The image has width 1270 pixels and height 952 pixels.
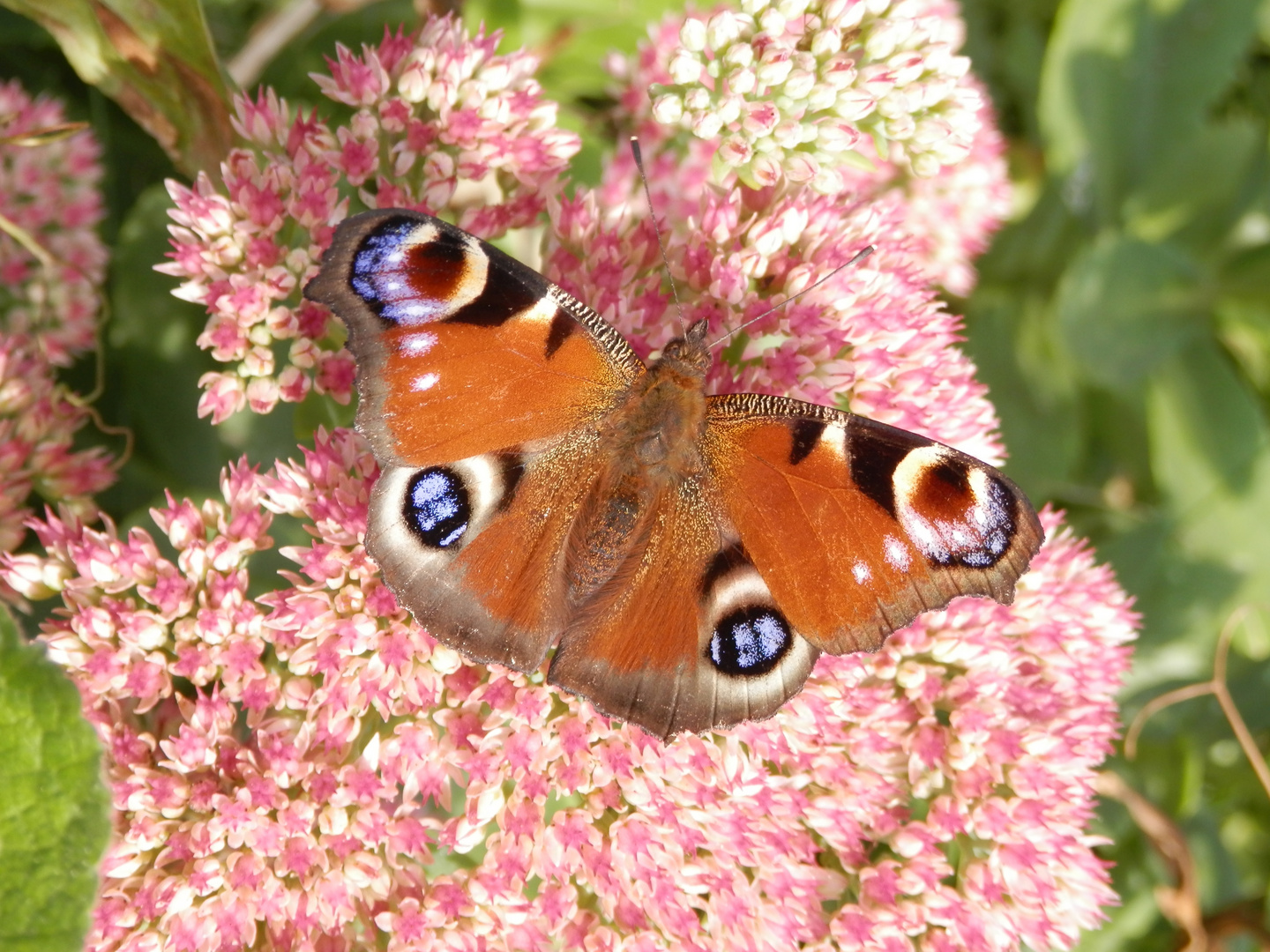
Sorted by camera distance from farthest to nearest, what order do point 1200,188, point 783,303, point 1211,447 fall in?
point 1200,188, point 1211,447, point 783,303

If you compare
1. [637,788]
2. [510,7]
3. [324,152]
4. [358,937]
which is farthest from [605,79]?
[358,937]

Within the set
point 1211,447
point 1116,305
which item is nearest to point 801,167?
point 1116,305

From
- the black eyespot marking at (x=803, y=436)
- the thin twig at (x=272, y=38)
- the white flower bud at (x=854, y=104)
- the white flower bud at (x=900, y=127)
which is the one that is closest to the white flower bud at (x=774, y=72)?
the white flower bud at (x=854, y=104)

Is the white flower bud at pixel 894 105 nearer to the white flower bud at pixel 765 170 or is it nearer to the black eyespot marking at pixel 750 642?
the white flower bud at pixel 765 170

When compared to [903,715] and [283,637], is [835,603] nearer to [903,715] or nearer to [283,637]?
[903,715]

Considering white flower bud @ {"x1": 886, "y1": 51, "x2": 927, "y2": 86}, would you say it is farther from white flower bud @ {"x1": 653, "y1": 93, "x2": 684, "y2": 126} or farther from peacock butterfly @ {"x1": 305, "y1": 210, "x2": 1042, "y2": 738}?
peacock butterfly @ {"x1": 305, "y1": 210, "x2": 1042, "y2": 738}

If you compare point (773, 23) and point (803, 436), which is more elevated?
point (773, 23)

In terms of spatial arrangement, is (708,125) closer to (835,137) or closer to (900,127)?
(835,137)
